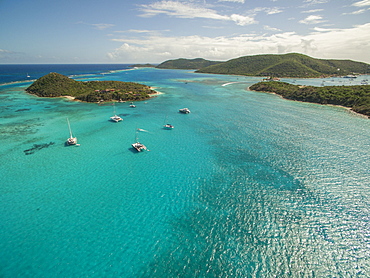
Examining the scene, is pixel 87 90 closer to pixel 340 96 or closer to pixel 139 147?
pixel 139 147

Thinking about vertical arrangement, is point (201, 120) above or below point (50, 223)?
above

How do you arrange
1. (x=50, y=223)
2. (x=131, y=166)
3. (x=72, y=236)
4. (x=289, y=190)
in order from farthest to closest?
(x=131, y=166) < (x=289, y=190) < (x=50, y=223) < (x=72, y=236)

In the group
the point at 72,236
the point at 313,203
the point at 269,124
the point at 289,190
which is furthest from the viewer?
the point at 269,124

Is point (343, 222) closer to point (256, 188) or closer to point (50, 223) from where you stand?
point (256, 188)

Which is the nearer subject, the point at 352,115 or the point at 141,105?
the point at 352,115

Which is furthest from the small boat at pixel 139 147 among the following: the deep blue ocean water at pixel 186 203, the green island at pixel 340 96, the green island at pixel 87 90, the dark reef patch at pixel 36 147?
the green island at pixel 340 96

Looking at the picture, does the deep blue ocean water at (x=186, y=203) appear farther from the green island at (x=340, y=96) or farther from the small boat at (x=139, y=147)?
the green island at (x=340, y=96)

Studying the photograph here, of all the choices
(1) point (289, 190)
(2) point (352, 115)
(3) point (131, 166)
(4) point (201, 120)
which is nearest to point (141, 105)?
(4) point (201, 120)
